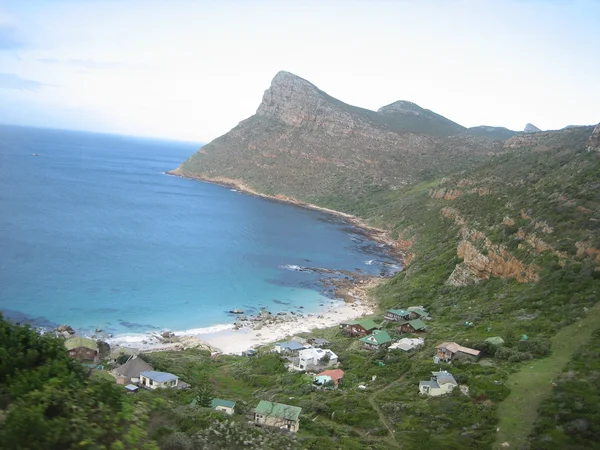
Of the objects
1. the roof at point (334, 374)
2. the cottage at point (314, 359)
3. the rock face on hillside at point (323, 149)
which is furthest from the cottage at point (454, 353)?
the rock face on hillside at point (323, 149)

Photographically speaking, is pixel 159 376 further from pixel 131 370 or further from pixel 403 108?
pixel 403 108

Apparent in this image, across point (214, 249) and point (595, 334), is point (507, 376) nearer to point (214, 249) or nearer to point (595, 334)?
point (595, 334)

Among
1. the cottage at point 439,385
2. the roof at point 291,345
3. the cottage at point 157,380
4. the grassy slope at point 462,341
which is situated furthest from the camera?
the roof at point 291,345

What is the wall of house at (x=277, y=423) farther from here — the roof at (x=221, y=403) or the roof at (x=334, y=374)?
the roof at (x=334, y=374)

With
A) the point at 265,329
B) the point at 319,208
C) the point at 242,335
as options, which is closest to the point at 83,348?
the point at 242,335

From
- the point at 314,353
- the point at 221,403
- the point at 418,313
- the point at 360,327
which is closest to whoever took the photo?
the point at 221,403

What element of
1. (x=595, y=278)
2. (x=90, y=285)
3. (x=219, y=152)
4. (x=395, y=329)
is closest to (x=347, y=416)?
(x=395, y=329)
